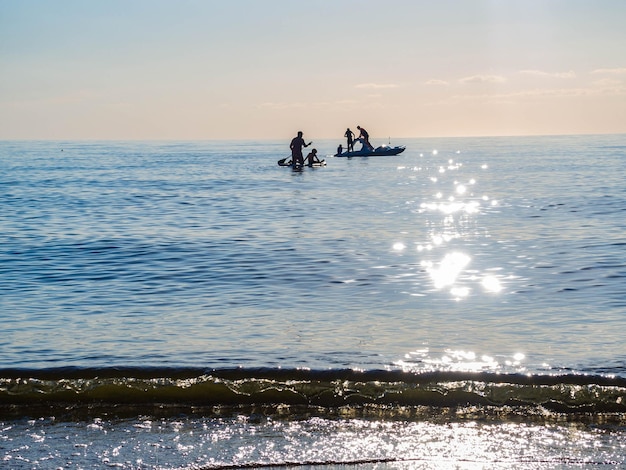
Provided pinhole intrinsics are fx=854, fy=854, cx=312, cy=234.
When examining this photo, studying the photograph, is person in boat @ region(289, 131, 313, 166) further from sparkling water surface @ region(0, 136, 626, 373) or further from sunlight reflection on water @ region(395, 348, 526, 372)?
sunlight reflection on water @ region(395, 348, 526, 372)

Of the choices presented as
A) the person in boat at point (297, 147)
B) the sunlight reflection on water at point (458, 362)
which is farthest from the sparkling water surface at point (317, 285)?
the person in boat at point (297, 147)

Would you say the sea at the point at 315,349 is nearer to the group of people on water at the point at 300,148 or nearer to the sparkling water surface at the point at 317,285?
the sparkling water surface at the point at 317,285

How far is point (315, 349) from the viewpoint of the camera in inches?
401

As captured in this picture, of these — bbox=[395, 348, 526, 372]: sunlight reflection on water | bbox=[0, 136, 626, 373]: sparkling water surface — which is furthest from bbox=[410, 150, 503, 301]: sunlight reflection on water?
bbox=[395, 348, 526, 372]: sunlight reflection on water

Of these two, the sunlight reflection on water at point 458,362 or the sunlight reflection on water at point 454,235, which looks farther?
the sunlight reflection on water at point 454,235

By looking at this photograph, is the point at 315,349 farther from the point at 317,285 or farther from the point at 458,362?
the point at 317,285

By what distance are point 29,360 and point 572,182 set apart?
139 ft

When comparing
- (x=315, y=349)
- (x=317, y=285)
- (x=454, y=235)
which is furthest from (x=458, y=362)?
(x=454, y=235)

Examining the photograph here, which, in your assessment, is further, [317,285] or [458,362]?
[317,285]

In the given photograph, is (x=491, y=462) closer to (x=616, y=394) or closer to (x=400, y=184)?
(x=616, y=394)

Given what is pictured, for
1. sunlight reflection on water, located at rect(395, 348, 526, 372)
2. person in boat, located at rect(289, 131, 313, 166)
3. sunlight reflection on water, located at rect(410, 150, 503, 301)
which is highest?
person in boat, located at rect(289, 131, 313, 166)

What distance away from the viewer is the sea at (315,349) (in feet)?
22.2

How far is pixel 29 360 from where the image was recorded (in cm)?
980

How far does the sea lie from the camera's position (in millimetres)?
6773
